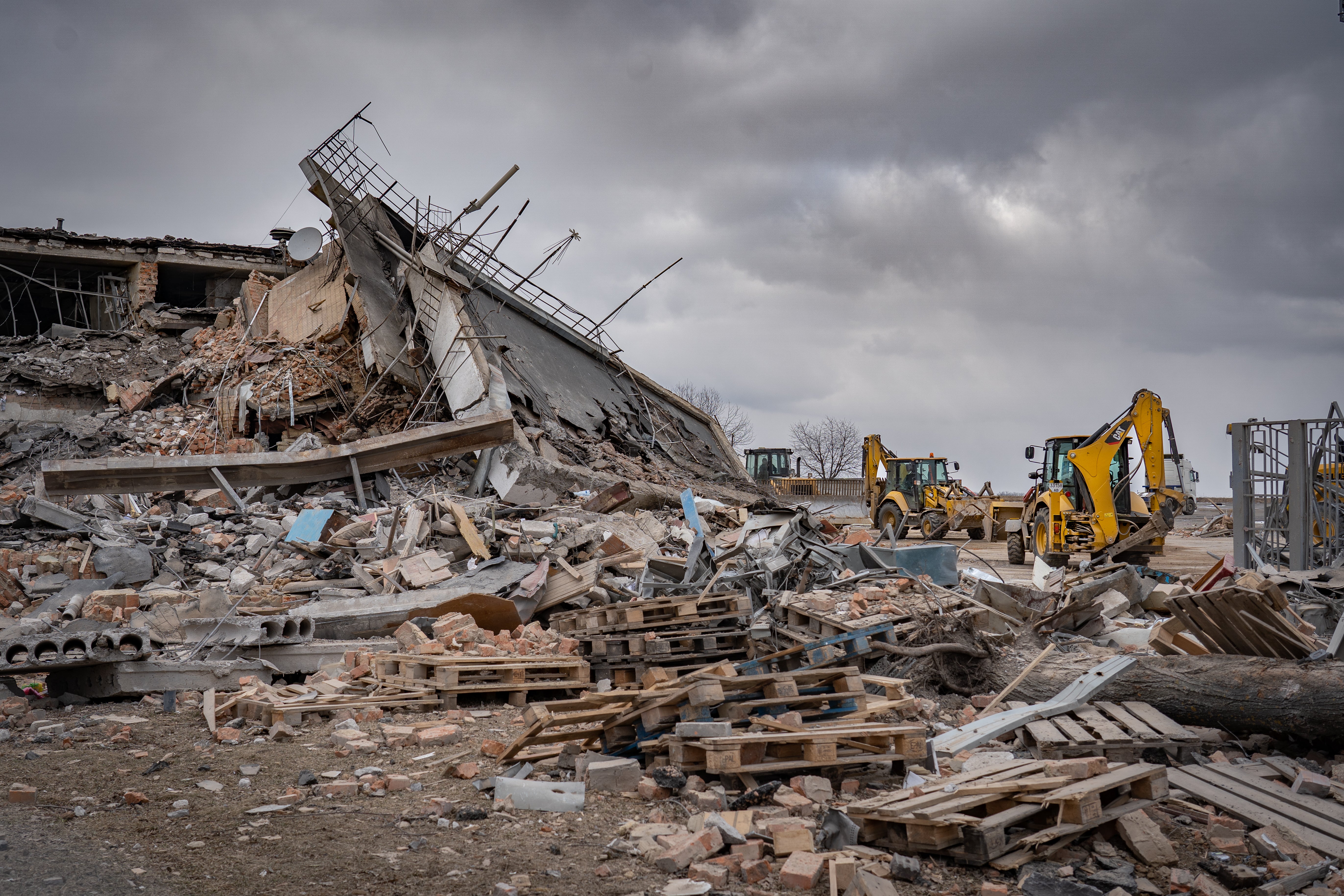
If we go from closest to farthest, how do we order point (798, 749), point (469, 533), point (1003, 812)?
point (1003, 812), point (798, 749), point (469, 533)

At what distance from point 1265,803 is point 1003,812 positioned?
161 cm

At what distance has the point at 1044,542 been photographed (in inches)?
612

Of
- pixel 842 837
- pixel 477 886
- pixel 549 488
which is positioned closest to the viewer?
pixel 477 886

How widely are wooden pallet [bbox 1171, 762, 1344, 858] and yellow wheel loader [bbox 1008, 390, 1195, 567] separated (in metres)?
8.99

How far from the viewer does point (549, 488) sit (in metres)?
15.5

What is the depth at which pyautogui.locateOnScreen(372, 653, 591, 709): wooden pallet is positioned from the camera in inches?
290

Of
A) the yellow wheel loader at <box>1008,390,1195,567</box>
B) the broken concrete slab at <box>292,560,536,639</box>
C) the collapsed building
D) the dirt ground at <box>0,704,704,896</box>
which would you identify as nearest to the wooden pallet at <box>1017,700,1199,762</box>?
the collapsed building

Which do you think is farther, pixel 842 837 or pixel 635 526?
pixel 635 526

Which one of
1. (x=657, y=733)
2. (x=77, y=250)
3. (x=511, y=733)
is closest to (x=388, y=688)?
(x=511, y=733)

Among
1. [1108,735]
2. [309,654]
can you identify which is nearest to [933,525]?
[309,654]

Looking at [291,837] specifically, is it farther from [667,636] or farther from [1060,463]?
[1060,463]

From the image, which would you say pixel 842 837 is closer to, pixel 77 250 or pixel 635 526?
pixel 635 526

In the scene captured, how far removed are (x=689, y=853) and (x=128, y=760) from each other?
3948mm

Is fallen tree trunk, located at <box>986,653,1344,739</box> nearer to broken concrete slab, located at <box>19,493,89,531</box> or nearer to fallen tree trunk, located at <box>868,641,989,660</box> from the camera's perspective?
fallen tree trunk, located at <box>868,641,989,660</box>
